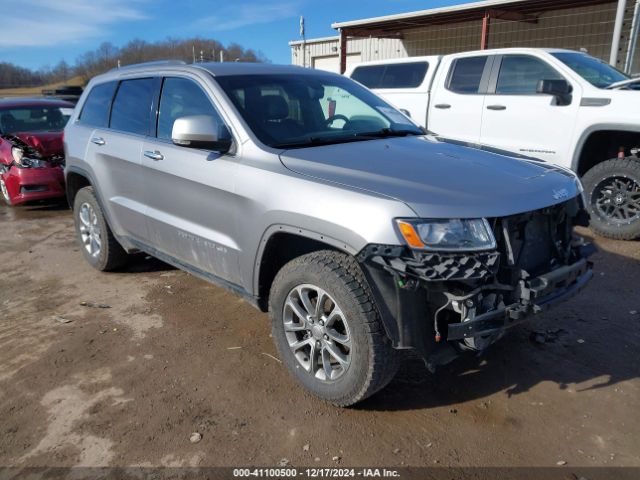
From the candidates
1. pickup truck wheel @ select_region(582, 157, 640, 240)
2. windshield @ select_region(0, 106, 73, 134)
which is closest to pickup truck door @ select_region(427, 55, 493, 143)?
pickup truck wheel @ select_region(582, 157, 640, 240)

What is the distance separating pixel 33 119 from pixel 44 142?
1.25 meters

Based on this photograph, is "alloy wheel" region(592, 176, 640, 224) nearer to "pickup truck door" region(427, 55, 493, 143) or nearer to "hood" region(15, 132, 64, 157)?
"pickup truck door" region(427, 55, 493, 143)

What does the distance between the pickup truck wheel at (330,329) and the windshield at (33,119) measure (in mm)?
7262

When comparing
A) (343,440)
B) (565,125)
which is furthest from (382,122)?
(565,125)

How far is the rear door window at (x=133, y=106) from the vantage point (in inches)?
163

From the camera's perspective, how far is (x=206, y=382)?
3275 millimetres

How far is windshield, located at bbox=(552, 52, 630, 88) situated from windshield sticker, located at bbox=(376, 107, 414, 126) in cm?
312

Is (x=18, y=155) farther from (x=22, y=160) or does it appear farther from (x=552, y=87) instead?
(x=552, y=87)

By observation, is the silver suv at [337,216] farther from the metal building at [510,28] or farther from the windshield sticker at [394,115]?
the metal building at [510,28]

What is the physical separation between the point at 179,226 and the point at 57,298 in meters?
1.69

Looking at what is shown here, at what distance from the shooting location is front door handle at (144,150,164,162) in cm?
382

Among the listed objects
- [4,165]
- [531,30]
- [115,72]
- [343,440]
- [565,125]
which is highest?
[531,30]

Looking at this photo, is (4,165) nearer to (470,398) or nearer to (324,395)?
(324,395)

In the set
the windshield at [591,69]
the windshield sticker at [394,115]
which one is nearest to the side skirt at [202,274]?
the windshield sticker at [394,115]
